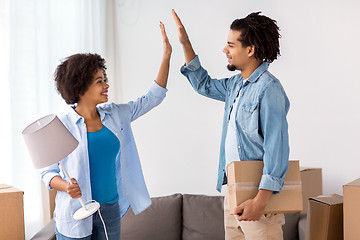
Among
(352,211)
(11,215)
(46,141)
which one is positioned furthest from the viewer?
(11,215)

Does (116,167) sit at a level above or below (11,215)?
above

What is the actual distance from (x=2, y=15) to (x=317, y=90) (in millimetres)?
2035

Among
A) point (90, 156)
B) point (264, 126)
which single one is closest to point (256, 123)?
point (264, 126)

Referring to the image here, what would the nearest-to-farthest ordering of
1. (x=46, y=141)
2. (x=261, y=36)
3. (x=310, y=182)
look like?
1. (x=46, y=141)
2. (x=261, y=36)
3. (x=310, y=182)

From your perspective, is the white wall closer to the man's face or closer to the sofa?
the sofa

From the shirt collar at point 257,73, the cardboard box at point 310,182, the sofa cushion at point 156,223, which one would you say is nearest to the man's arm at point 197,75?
the shirt collar at point 257,73

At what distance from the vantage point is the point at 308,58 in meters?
3.01

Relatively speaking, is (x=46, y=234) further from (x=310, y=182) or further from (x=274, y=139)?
(x=310, y=182)

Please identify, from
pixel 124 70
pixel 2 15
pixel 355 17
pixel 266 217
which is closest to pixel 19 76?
pixel 2 15

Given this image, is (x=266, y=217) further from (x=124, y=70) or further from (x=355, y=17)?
(x=124, y=70)

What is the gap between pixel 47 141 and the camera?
163cm

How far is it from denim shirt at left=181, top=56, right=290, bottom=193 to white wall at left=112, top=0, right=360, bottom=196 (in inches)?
50.8

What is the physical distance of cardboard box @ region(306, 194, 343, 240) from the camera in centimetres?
199

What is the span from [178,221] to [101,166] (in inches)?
52.0
